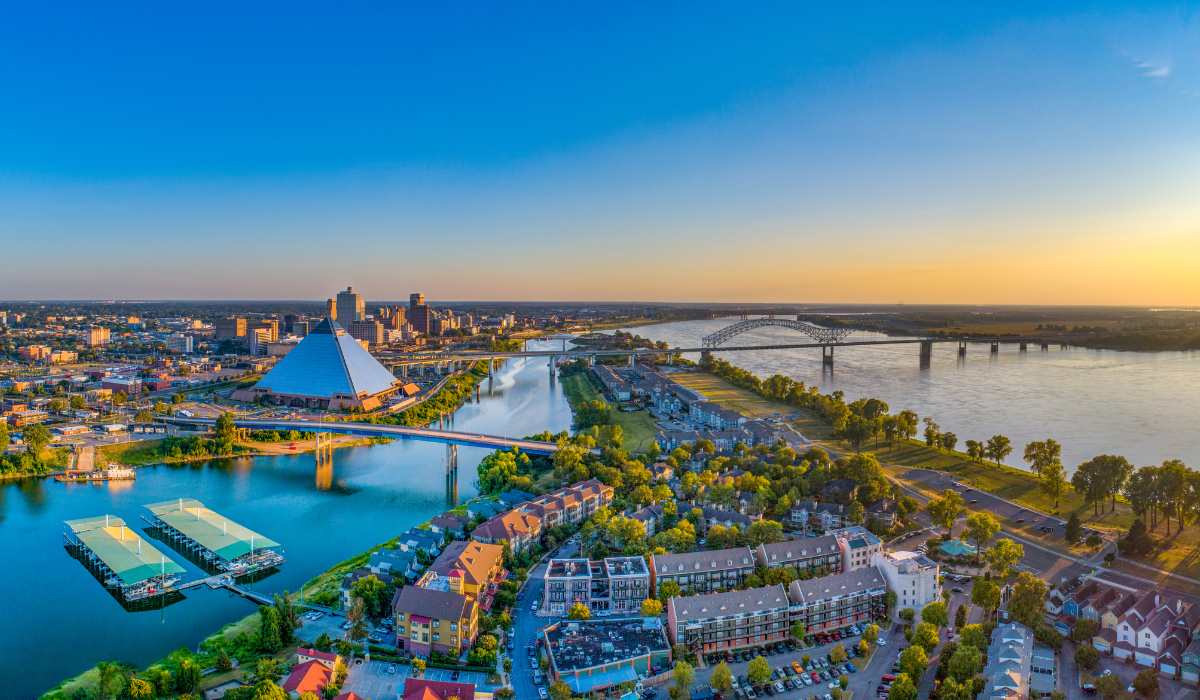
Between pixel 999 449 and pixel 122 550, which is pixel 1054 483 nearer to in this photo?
pixel 999 449

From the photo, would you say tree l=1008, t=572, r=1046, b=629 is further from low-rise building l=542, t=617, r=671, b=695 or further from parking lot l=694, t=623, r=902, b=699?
low-rise building l=542, t=617, r=671, b=695

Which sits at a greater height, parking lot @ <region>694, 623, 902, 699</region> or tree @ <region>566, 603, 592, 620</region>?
tree @ <region>566, 603, 592, 620</region>

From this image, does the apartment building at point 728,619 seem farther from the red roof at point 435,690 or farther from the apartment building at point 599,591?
the red roof at point 435,690

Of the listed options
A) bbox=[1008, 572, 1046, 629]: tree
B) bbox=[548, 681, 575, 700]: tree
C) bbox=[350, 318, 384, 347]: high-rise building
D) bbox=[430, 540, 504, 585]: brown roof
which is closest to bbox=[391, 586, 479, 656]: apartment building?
bbox=[430, 540, 504, 585]: brown roof

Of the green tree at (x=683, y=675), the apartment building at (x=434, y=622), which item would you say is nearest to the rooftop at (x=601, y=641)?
the green tree at (x=683, y=675)

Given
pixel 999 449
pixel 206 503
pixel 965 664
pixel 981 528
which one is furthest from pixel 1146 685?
pixel 206 503

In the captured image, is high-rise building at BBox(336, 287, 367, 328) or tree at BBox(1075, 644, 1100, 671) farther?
high-rise building at BBox(336, 287, 367, 328)

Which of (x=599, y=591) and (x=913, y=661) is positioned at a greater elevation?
(x=913, y=661)
